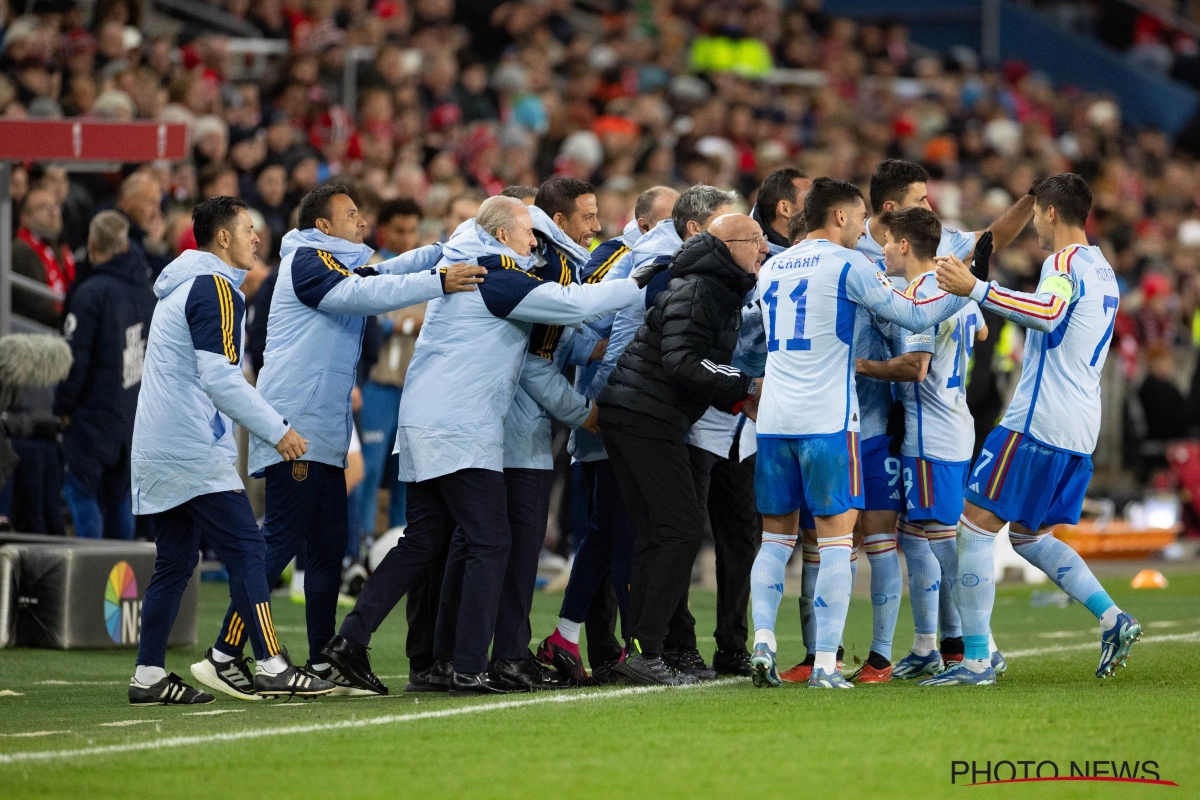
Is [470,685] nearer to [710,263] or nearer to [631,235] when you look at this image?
[710,263]

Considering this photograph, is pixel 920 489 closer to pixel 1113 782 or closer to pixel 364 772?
pixel 1113 782

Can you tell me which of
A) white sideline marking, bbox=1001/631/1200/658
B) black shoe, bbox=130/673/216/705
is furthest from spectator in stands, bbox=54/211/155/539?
white sideline marking, bbox=1001/631/1200/658

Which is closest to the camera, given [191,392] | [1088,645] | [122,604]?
[191,392]

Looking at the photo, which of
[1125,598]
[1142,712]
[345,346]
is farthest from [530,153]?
[1142,712]

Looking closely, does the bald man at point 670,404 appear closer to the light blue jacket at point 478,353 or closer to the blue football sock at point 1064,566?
the light blue jacket at point 478,353

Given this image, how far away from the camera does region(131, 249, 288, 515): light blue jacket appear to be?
674 cm

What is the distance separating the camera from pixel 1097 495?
53.9 ft

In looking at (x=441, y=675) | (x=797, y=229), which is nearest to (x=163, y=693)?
(x=441, y=675)

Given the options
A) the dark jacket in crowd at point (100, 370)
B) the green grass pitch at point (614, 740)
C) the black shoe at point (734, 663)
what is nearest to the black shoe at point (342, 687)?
the green grass pitch at point (614, 740)

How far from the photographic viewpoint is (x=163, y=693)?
6.91 meters

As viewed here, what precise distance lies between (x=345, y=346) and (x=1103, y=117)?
20.5 meters

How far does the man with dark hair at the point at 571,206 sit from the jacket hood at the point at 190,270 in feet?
4.95

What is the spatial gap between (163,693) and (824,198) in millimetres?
3361

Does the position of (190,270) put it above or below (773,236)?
below
